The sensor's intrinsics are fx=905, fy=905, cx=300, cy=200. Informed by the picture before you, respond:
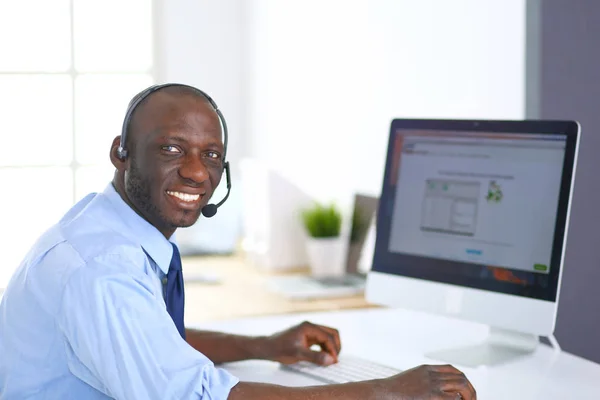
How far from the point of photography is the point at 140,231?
1415 mm

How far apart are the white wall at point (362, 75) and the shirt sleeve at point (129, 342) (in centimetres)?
132

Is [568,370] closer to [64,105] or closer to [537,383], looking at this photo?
[537,383]

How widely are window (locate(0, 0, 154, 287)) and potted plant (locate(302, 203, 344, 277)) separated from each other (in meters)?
1.29

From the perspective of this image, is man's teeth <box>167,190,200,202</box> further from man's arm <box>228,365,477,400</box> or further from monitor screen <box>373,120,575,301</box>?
monitor screen <box>373,120,575,301</box>

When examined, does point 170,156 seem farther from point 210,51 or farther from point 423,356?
point 210,51

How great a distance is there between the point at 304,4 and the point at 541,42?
5.11 ft

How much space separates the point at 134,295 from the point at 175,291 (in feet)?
0.79

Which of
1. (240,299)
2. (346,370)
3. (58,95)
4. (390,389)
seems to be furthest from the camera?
(58,95)

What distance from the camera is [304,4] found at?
11.6 feet

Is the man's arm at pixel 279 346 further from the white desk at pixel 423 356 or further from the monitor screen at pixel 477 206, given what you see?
the monitor screen at pixel 477 206

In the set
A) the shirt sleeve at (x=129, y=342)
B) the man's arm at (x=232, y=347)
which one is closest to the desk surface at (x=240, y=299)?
the man's arm at (x=232, y=347)

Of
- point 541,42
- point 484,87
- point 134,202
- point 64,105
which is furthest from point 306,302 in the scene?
point 64,105

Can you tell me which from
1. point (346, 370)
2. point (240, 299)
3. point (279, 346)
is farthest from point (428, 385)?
point (240, 299)

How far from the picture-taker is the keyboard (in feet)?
5.24
